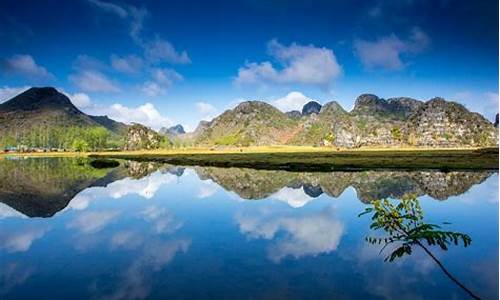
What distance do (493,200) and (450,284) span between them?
1164 inches

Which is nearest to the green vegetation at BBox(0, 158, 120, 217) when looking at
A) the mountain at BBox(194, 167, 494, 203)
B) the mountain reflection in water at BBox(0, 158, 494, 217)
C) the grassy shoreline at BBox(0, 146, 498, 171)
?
the mountain reflection in water at BBox(0, 158, 494, 217)

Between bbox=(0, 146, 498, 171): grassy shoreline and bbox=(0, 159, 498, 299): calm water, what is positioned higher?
bbox=(0, 146, 498, 171): grassy shoreline

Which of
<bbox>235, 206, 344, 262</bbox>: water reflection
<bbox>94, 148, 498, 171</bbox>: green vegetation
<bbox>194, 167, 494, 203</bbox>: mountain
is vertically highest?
<bbox>94, 148, 498, 171</bbox>: green vegetation

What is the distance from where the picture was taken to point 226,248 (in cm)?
2397

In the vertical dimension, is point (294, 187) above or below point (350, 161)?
below

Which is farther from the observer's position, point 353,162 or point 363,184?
point 353,162

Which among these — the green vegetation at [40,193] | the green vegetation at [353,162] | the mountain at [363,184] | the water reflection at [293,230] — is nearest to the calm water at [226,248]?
the water reflection at [293,230]

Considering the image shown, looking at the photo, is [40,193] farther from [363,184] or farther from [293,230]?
[363,184]

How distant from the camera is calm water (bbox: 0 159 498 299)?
17344 mm

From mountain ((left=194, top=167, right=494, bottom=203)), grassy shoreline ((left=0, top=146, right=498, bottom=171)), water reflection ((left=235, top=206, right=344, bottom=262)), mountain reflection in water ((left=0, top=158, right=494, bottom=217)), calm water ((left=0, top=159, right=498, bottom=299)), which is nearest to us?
calm water ((left=0, top=159, right=498, bottom=299))

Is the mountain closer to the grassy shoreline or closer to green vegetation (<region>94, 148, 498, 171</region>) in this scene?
green vegetation (<region>94, 148, 498, 171</region>)

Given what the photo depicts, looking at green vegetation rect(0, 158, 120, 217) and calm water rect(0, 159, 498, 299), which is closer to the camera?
calm water rect(0, 159, 498, 299)

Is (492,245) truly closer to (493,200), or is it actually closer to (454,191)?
(493,200)

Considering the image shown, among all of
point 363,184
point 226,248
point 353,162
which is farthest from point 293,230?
point 353,162
